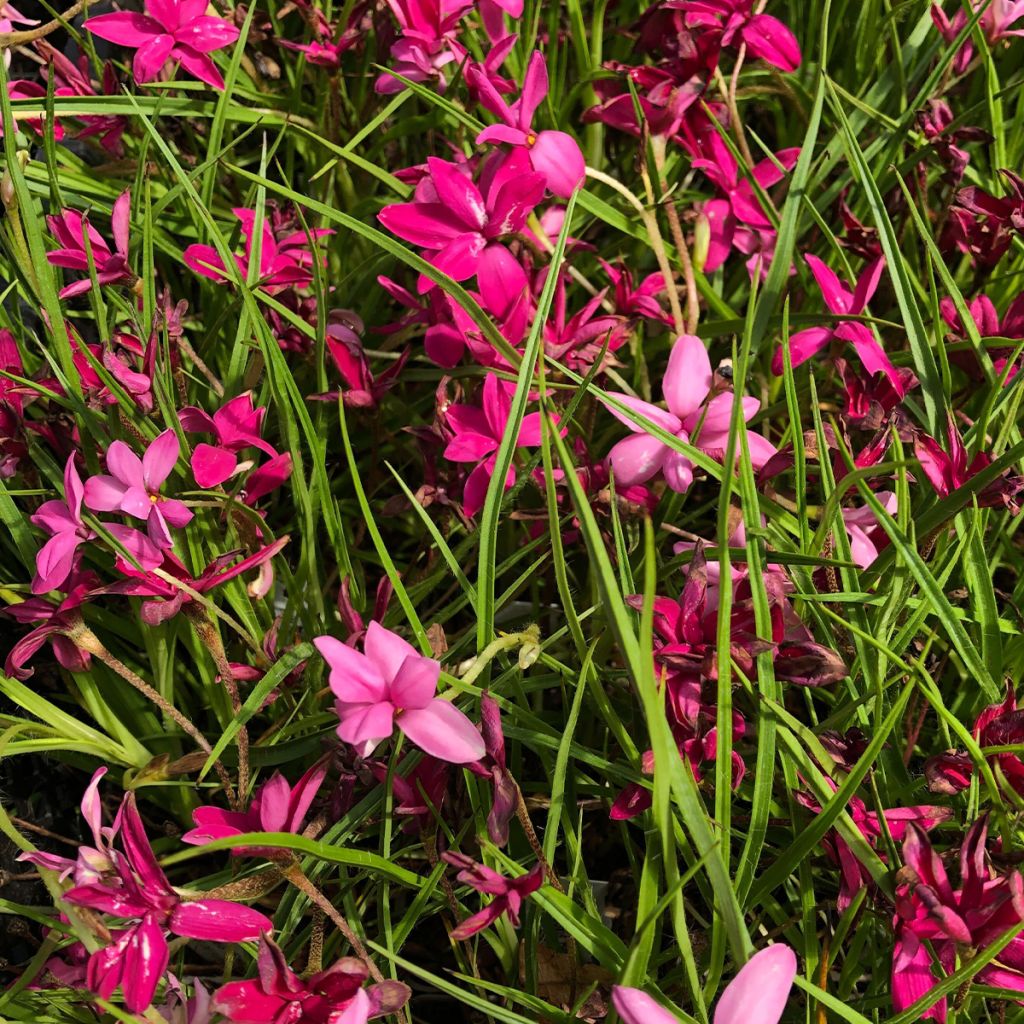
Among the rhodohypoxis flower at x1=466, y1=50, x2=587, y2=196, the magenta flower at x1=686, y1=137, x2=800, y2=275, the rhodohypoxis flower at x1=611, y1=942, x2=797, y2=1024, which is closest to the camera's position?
the rhodohypoxis flower at x1=611, y1=942, x2=797, y2=1024

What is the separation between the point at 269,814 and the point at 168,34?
31.7 inches

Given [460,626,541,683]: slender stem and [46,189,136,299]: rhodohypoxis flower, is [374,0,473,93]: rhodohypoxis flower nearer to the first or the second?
[46,189,136,299]: rhodohypoxis flower

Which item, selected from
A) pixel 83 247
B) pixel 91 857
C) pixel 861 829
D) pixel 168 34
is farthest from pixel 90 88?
pixel 861 829

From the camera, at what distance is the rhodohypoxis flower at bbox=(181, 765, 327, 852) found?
2.39 ft

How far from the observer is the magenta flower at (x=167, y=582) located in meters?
0.81

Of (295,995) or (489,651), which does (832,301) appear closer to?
(489,651)

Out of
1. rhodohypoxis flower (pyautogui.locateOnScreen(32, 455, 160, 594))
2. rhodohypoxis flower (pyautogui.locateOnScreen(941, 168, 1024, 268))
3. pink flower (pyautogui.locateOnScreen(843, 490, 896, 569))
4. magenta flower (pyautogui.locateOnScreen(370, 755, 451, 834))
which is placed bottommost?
magenta flower (pyautogui.locateOnScreen(370, 755, 451, 834))

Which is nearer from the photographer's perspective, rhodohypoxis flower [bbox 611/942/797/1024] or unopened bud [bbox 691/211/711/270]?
rhodohypoxis flower [bbox 611/942/797/1024]

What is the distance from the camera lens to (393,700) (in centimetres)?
68

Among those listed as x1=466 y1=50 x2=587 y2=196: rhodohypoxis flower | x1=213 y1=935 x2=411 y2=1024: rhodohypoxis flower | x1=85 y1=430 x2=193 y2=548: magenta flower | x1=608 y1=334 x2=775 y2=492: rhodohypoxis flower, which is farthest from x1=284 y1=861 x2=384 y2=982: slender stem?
x1=466 y1=50 x2=587 y2=196: rhodohypoxis flower

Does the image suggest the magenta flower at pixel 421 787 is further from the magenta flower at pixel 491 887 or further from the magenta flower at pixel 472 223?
the magenta flower at pixel 472 223

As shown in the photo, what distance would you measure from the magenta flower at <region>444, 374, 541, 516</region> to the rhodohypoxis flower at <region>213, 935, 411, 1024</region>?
0.40 m

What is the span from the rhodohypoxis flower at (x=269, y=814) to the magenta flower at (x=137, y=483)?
0.21 metres

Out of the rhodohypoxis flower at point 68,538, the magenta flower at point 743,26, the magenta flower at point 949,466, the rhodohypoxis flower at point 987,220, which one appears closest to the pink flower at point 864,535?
the magenta flower at point 949,466
